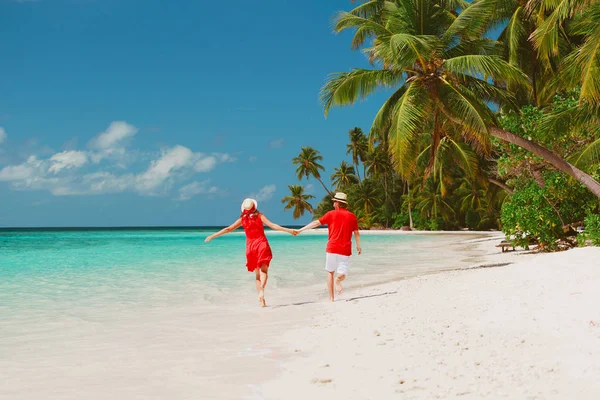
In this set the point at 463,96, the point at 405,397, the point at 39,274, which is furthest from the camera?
the point at 39,274

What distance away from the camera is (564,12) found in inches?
420

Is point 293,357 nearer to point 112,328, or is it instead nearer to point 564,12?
point 112,328

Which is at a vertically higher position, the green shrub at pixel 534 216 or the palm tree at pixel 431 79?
the palm tree at pixel 431 79

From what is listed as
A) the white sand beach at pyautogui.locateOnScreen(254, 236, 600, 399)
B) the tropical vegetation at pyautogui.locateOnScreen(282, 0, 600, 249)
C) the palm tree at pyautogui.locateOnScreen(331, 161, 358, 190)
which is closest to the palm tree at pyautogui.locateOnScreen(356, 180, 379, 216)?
the palm tree at pyautogui.locateOnScreen(331, 161, 358, 190)

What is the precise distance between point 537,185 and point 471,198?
1588 inches

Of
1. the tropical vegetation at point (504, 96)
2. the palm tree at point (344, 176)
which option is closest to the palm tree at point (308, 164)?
the palm tree at point (344, 176)

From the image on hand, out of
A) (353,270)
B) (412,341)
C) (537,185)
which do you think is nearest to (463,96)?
(537,185)

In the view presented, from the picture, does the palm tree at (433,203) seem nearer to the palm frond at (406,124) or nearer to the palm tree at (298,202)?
the palm tree at (298,202)

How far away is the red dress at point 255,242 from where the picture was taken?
7613mm

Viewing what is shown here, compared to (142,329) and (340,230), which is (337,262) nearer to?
(340,230)

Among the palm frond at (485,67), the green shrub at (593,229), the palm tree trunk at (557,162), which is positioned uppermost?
the palm frond at (485,67)

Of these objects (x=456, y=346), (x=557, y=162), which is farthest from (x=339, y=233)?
(x=557, y=162)

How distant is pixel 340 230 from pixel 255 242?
1.38m

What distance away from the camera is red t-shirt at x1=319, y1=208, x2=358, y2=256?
315 inches
